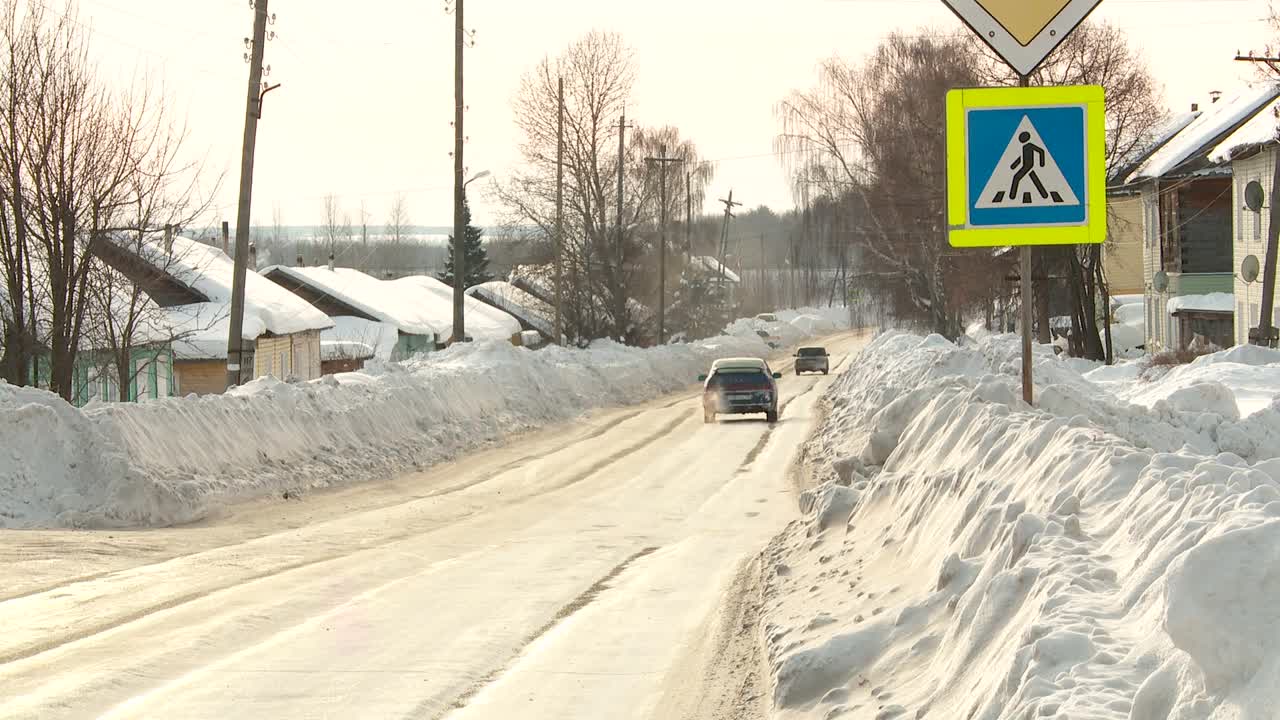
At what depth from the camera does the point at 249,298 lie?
4334cm

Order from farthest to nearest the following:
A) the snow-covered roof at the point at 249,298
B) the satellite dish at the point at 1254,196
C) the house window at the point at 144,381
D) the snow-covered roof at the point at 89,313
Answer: the snow-covered roof at the point at 249,298 < the house window at the point at 144,381 < the satellite dish at the point at 1254,196 < the snow-covered roof at the point at 89,313

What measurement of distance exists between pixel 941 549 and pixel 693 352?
5292 centimetres

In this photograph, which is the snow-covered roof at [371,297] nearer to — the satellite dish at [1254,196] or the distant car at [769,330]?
the satellite dish at [1254,196]

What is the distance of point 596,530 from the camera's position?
15.2 meters

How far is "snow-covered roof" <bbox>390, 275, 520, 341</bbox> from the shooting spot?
6412 cm

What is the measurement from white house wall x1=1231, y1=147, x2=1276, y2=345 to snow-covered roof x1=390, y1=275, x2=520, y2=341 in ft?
105

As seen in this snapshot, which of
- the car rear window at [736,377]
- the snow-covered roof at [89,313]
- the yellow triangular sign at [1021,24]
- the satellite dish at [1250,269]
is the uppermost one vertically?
the yellow triangular sign at [1021,24]

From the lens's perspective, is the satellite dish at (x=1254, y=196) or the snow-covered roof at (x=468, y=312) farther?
the snow-covered roof at (x=468, y=312)

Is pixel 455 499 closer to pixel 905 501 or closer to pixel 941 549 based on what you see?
pixel 905 501

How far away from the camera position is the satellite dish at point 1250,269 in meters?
36.5

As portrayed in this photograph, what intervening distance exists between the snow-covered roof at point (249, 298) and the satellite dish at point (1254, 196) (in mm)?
26555

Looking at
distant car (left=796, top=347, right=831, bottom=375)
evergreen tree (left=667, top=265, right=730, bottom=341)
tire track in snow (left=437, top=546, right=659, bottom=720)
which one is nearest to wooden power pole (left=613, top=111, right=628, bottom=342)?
distant car (left=796, top=347, right=831, bottom=375)

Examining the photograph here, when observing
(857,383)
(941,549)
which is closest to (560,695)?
(941,549)

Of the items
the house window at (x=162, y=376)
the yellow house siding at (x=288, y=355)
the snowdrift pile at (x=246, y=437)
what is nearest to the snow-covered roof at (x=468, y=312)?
the yellow house siding at (x=288, y=355)
